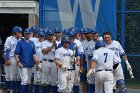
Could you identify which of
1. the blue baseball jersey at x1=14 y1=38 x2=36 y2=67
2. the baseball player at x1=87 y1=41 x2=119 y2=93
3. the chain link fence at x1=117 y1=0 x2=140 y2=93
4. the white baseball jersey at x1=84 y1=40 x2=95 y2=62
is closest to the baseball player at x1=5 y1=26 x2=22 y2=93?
the blue baseball jersey at x1=14 y1=38 x2=36 y2=67

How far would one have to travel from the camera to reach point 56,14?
1720 cm

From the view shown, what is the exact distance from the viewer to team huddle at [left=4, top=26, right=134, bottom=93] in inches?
528

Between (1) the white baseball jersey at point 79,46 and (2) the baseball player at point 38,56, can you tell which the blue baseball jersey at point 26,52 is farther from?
(1) the white baseball jersey at point 79,46

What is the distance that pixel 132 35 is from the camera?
60.0 ft

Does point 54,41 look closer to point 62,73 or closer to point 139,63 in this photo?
point 62,73

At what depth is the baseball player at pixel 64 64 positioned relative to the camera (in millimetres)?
14453

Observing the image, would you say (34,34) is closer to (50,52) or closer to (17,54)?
(50,52)

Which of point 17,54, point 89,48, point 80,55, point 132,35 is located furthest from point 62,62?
point 132,35

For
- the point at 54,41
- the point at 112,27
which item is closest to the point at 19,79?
the point at 54,41

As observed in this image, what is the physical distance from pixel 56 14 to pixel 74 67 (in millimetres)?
2966

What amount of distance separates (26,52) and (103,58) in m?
3.06

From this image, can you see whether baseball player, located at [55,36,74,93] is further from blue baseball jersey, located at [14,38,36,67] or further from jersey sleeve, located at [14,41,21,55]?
jersey sleeve, located at [14,41,21,55]

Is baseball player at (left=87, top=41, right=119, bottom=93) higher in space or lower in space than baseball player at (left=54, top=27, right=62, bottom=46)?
lower

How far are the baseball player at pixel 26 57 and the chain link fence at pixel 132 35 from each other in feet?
11.1
